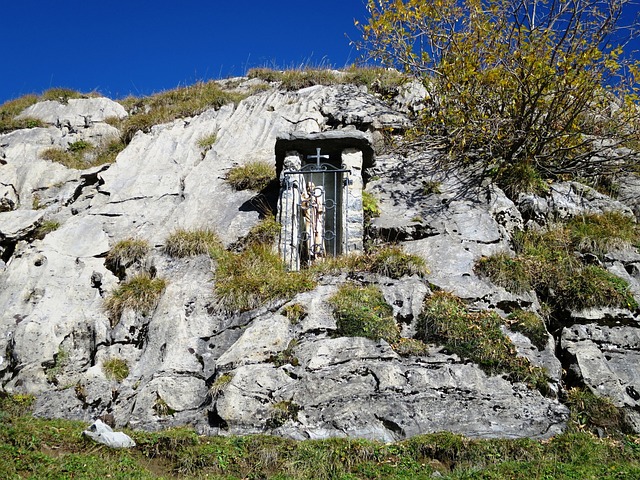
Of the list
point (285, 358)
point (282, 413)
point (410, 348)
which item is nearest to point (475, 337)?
point (410, 348)

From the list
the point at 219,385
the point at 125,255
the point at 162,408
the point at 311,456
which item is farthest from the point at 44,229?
the point at 311,456

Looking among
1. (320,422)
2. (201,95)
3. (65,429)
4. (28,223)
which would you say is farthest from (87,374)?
(201,95)

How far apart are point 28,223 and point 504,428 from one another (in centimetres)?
1055

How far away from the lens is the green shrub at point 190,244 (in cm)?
1254

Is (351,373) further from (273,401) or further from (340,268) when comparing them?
(340,268)

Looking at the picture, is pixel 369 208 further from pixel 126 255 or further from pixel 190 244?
pixel 126 255

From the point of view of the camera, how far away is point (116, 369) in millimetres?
10625

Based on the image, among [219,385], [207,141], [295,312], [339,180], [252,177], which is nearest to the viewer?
[219,385]

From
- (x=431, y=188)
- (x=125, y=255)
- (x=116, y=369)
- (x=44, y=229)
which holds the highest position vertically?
(x=431, y=188)

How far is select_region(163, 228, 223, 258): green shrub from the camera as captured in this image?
12539mm

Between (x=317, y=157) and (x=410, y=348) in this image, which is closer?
(x=410, y=348)

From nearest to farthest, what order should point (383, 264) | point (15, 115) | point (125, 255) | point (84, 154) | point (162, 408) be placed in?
1. point (162, 408)
2. point (383, 264)
3. point (125, 255)
4. point (84, 154)
5. point (15, 115)

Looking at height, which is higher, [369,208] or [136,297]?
[369,208]

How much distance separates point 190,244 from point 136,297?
150 centimetres
